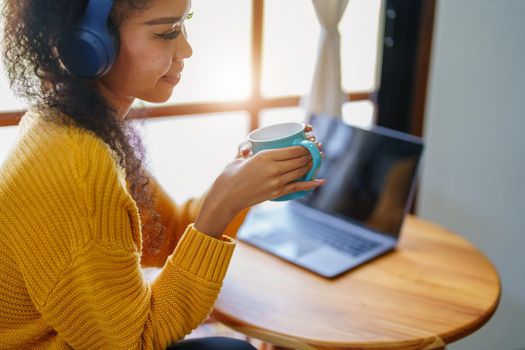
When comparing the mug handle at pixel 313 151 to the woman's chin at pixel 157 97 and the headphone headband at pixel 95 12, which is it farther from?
the headphone headband at pixel 95 12

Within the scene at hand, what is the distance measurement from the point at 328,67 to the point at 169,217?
0.61 metres

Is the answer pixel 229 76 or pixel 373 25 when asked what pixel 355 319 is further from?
pixel 373 25

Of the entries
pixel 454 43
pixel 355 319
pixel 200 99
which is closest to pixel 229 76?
pixel 200 99

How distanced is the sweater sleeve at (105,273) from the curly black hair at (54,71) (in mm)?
60

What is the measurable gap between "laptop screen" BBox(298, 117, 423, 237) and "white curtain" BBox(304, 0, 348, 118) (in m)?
0.10

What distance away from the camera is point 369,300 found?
1.10 m

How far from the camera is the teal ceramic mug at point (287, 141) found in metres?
0.91

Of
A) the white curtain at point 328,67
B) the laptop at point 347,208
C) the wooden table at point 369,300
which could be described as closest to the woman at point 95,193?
the wooden table at point 369,300

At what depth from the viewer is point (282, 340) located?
975 millimetres

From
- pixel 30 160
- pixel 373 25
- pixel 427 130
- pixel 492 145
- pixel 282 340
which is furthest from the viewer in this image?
pixel 373 25

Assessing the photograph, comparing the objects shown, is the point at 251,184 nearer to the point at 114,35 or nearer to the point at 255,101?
the point at 114,35

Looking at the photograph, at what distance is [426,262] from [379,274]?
13cm

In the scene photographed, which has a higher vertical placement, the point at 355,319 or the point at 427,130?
the point at 427,130

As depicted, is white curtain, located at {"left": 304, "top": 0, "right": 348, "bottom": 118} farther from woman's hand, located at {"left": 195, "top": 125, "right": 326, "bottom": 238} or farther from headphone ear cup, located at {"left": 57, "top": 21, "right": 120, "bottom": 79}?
headphone ear cup, located at {"left": 57, "top": 21, "right": 120, "bottom": 79}
